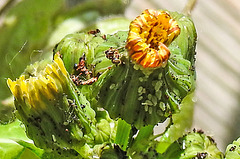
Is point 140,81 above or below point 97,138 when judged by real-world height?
above

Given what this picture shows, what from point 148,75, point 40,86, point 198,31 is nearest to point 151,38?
point 148,75

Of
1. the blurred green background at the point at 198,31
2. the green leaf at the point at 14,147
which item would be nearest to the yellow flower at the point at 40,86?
the green leaf at the point at 14,147

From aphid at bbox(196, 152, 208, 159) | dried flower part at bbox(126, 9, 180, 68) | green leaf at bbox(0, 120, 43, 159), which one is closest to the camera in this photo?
dried flower part at bbox(126, 9, 180, 68)

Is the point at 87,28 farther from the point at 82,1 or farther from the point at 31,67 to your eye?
the point at 31,67

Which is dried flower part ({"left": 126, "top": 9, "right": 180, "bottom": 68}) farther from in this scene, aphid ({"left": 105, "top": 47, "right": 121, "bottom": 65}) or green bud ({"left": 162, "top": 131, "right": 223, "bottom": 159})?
green bud ({"left": 162, "top": 131, "right": 223, "bottom": 159})

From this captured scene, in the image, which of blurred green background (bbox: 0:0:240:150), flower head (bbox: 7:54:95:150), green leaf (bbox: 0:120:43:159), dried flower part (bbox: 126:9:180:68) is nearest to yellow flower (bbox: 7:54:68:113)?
flower head (bbox: 7:54:95:150)

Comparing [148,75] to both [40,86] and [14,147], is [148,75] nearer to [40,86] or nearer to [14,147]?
[40,86]

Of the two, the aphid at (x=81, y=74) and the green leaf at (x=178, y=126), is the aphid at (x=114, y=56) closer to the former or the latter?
the aphid at (x=81, y=74)

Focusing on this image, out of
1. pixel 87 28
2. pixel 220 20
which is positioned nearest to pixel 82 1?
pixel 87 28
